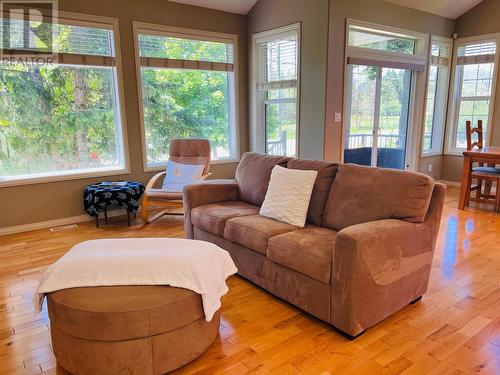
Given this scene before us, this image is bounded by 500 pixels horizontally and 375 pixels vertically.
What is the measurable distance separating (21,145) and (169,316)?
3.30 m

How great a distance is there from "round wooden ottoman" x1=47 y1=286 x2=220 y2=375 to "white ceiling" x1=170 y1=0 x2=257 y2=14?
13.4 ft

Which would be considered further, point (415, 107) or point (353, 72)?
point (415, 107)

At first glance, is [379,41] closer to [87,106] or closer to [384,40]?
[384,40]

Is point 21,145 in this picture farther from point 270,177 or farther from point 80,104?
point 270,177

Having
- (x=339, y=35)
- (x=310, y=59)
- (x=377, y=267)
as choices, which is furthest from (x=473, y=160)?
(x=377, y=267)

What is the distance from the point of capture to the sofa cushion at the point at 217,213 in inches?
112

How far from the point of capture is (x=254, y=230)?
99.0 inches

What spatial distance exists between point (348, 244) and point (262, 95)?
3856 mm

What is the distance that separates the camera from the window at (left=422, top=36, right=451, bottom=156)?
564 centimetres

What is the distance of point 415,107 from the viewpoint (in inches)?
221

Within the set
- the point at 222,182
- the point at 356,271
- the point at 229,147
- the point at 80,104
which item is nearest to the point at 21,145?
the point at 80,104

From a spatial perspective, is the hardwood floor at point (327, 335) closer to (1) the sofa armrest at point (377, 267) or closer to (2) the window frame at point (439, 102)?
(1) the sofa armrest at point (377, 267)

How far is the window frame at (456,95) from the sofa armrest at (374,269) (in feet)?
14.4

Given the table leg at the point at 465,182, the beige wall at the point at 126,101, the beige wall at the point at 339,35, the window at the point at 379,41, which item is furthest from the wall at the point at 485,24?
the beige wall at the point at 126,101
